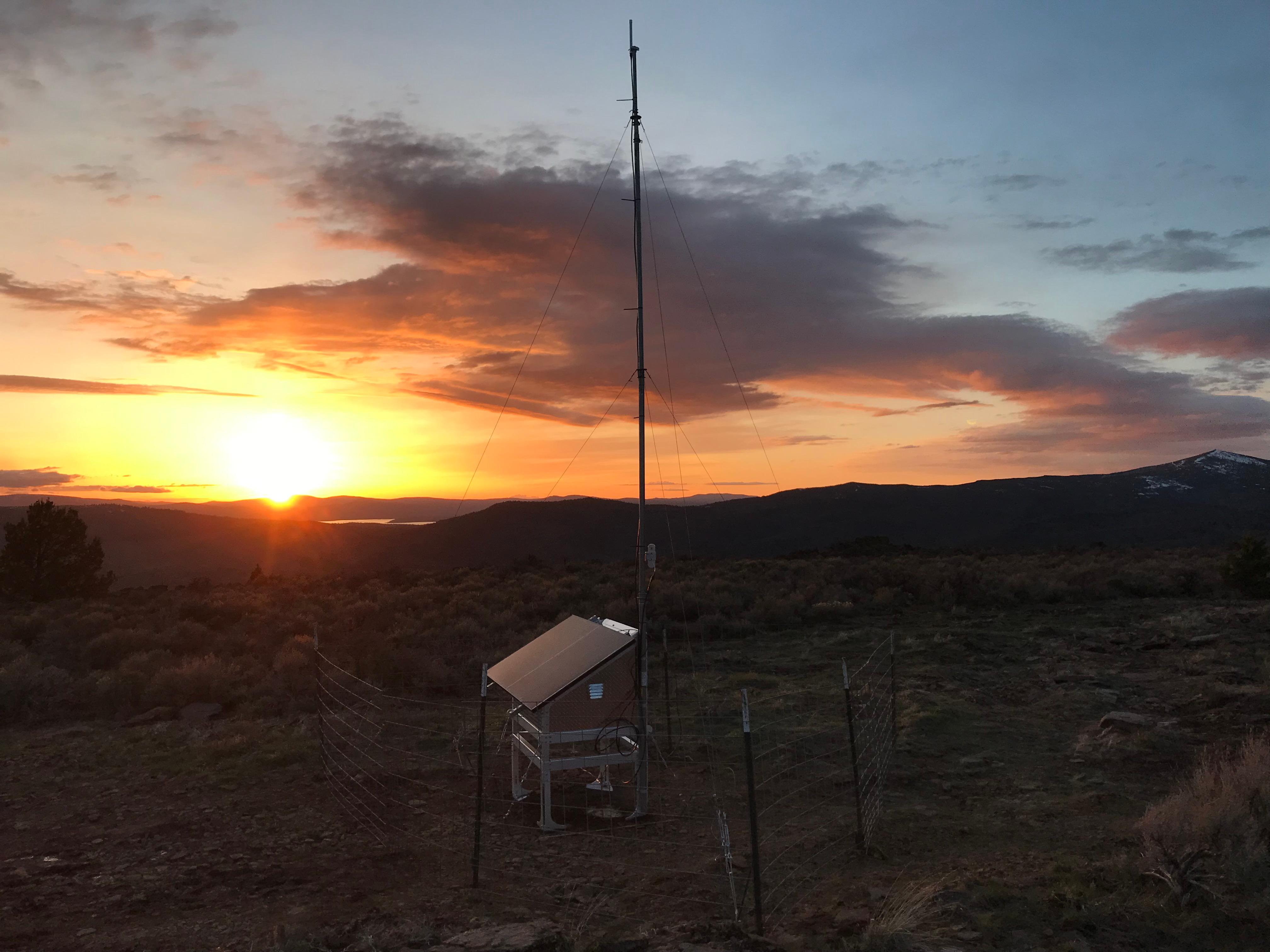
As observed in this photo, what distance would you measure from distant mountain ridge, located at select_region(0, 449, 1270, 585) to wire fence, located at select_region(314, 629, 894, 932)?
5227cm

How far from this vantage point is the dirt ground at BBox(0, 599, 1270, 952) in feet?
20.9

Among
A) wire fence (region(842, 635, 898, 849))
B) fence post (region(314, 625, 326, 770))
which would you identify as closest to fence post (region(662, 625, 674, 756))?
wire fence (region(842, 635, 898, 849))

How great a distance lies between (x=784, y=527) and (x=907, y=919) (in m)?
87.7

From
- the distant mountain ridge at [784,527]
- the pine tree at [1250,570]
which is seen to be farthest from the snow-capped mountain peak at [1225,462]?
the pine tree at [1250,570]

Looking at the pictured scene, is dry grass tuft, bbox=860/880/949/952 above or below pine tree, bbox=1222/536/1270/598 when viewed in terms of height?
below

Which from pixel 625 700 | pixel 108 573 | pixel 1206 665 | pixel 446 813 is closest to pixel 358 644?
pixel 446 813

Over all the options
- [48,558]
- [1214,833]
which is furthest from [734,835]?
[48,558]

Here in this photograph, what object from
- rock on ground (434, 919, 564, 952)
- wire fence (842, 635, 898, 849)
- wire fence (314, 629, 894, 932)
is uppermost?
rock on ground (434, 919, 564, 952)

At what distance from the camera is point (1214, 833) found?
23.2 feet

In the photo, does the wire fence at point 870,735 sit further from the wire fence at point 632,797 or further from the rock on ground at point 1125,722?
the rock on ground at point 1125,722

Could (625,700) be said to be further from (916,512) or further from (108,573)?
(916,512)

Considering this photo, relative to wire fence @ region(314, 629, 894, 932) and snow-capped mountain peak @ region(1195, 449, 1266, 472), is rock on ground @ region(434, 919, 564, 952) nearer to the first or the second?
wire fence @ region(314, 629, 894, 932)

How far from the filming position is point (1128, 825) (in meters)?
8.19

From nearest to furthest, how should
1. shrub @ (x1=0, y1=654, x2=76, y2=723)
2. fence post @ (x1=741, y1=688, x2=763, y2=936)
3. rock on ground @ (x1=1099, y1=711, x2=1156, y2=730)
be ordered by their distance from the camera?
fence post @ (x1=741, y1=688, x2=763, y2=936), rock on ground @ (x1=1099, y1=711, x2=1156, y2=730), shrub @ (x1=0, y1=654, x2=76, y2=723)
